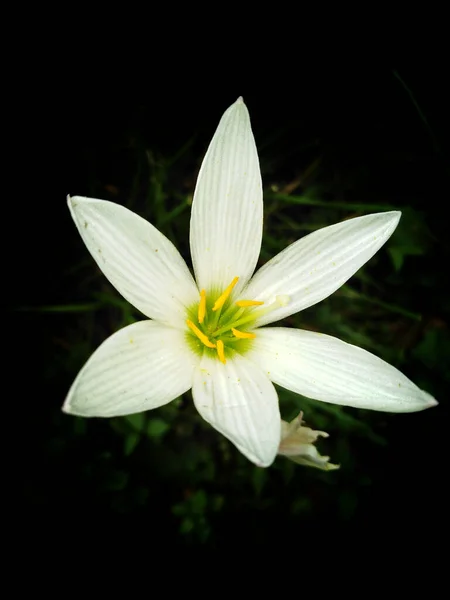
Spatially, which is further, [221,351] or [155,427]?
[155,427]

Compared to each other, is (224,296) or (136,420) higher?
(224,296)

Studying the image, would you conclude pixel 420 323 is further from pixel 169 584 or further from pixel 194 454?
pixel 169 584

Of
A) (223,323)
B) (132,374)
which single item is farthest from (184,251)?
(132,374)

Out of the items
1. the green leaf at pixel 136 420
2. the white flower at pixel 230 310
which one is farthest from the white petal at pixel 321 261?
the green leaf at pixel 136 420

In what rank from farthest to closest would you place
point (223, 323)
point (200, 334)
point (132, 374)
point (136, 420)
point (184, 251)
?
point (184, 251) → point (136, 420) → point (223, 323) → point (200, 334) → point (132, 374)

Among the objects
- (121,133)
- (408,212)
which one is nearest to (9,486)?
(121,133)

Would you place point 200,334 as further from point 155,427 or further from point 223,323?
point 155,427

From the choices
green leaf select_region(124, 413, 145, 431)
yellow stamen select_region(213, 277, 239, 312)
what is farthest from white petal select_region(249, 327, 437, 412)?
green leaf select_region(124, 413, 145, 431)

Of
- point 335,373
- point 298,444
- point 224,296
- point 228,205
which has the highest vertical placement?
point 228,205

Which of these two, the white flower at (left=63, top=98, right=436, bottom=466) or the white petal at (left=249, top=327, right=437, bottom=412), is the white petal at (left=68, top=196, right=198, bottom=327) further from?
the white petal at (left=249, top=327, right=437, bottom=412)
